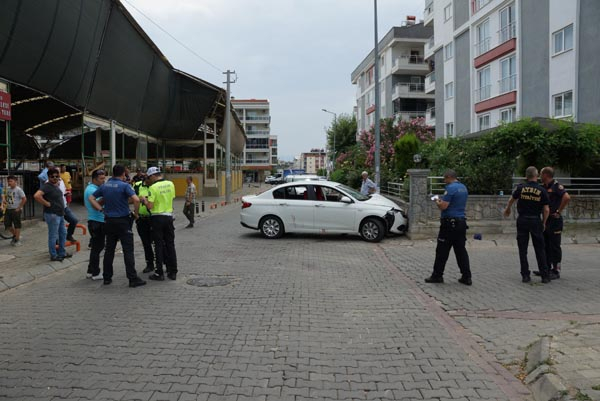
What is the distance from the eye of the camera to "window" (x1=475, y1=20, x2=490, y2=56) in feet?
96.5

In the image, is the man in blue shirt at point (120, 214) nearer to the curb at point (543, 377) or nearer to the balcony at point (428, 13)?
the curb at point (543, 377)

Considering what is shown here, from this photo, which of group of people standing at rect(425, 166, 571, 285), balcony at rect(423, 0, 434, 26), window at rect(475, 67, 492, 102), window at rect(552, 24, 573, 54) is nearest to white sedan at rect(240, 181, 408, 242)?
group of people standing at rect(425, 166, 571, 285)

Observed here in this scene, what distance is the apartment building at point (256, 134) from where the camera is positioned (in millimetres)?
111812

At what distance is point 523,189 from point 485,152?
7.11 metres

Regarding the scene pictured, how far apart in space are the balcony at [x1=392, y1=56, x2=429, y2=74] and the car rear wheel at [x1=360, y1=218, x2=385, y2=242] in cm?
3968

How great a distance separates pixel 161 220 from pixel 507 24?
25.1 meters

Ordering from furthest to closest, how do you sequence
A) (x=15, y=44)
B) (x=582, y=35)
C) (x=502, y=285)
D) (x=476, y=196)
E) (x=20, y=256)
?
(x=582, y=35) < (x=15, y=44) < (x=476, y=196) < (x=20, y=256) < (x=502, y=285)

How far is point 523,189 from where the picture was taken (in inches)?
309

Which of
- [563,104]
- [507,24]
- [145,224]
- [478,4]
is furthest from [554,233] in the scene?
[478,4]

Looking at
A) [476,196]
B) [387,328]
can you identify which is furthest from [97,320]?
[476,196]

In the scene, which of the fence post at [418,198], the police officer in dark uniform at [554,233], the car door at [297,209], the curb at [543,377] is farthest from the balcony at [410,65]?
the curb at [543,377]

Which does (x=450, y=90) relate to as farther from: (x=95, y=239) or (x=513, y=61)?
(x=95, y=239)

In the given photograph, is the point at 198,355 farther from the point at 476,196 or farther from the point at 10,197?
the point at 476,196

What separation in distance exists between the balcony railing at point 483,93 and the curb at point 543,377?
27051 millimetres
